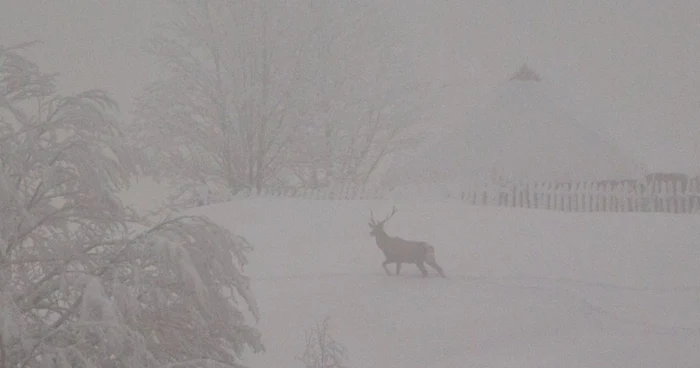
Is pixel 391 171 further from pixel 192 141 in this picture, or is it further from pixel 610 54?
pixel 610 54

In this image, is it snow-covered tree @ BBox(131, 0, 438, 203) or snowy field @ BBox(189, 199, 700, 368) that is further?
snow-covered tree @ BBox(131, 0, 438, 203)

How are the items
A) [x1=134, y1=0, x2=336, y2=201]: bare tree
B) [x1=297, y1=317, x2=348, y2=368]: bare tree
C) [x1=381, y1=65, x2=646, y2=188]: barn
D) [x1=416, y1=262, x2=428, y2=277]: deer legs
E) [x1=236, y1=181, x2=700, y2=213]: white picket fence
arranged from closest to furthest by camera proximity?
1. [x1=297, y1=317, x2=348, y2=368]: bare tree
2. [x1=416, y1=262, x2=428, y2=277]: deer legs
3. [x1=236, y1=181, x2=700, y2=213]: white picket fence
4. [x1=381, y1=65, x2=646, y2=188]: barn
5. [x1=134, y1=0, x2=336, y2=201]: bare tree

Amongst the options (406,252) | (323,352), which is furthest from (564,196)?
(323,352)

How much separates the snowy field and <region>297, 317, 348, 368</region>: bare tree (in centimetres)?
26

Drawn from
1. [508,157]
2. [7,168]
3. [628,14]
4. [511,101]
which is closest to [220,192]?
[508,157]

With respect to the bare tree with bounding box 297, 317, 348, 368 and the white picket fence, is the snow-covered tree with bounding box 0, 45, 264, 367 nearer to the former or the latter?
the bare tree with bounding box 297, 317, 348, 368

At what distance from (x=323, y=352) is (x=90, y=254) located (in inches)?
142

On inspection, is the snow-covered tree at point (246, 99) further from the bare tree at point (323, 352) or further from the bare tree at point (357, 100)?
the bare tree at point (323, 352)

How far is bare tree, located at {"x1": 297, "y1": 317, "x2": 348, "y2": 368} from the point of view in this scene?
9453mm

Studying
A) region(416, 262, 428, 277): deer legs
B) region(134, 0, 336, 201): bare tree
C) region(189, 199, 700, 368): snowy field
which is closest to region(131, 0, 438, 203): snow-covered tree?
region(134, 0, 336, 201): bare tree

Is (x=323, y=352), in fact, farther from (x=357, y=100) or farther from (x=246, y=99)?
(x=357, y=100)

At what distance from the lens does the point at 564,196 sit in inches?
631

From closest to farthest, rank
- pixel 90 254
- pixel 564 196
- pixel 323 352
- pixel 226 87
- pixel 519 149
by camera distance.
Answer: pixel 90 254, pixel 323 352, pixel 564 196, pixel 519 149, pixel 226 87

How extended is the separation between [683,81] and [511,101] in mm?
13639
